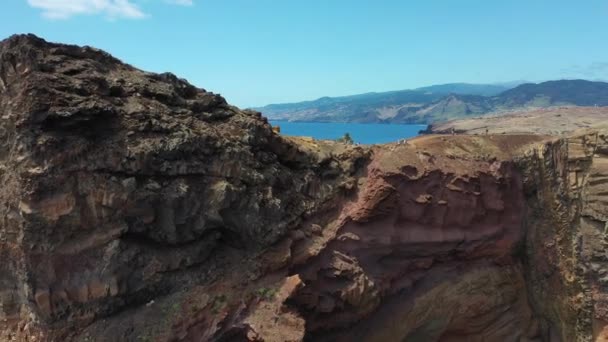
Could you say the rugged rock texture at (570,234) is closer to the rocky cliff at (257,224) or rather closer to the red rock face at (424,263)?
the rocky cliff at (257,224)

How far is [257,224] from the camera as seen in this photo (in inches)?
537

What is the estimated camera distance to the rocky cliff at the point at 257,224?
36.8 feet

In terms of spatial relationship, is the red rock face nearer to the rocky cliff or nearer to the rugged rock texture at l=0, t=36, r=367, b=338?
the rocky cliff

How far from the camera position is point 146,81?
13.2 metres

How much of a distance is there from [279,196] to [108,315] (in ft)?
18.4

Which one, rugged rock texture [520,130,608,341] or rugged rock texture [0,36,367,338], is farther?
rugged rock texture [520,130,608,341]

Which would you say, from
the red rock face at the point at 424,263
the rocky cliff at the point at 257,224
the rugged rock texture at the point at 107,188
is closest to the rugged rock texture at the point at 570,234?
the rocky cliff at the point at 257,224

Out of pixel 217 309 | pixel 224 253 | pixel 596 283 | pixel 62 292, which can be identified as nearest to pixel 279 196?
pixel 224 253

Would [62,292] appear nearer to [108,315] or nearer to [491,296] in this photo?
[108,315]

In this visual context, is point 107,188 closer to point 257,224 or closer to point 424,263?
point 257,224

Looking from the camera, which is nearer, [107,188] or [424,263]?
[107,188]

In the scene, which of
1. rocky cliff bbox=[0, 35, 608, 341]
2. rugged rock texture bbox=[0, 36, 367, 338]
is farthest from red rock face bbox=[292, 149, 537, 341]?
rugged rock texture bbox=[0, 36, 367, 338]

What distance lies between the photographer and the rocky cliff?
11.2 meters

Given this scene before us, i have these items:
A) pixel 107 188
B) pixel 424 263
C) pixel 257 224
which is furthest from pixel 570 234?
pixel 107 188
